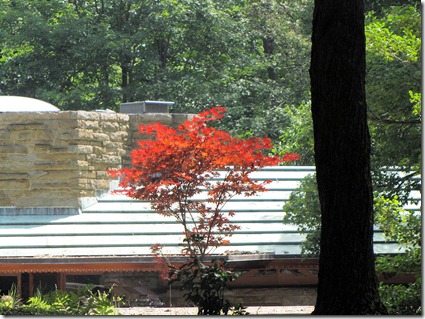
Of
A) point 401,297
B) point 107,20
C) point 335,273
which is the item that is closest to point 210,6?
point 107,20

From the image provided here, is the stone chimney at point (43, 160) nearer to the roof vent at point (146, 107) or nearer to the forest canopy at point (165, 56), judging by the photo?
the roof vent at point (146, 107)

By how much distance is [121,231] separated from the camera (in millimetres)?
10742

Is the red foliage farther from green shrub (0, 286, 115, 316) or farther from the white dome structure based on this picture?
the white dome structure

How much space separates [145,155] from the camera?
939 cm

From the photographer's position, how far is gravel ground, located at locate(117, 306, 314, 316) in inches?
362

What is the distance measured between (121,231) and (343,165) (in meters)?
4.46

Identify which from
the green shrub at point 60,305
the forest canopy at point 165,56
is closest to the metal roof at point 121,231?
the green shrub at point 60,305

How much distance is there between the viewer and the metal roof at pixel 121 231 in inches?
408

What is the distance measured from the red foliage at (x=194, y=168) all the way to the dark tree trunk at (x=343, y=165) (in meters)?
2.54

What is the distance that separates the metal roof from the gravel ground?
0.71 metres

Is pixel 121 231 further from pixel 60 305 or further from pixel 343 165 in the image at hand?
pixel 343 165

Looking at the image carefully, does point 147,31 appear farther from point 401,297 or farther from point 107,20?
point 401,297

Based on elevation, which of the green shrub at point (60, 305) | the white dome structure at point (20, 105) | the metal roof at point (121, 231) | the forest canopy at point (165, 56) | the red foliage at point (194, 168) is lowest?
the green shrub at point (60, 305)

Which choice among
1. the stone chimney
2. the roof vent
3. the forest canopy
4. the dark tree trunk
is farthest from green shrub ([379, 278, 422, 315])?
the forest canopy
